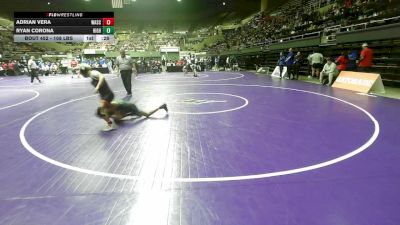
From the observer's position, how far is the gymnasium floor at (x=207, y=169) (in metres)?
3.09

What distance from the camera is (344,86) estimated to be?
12.5 m

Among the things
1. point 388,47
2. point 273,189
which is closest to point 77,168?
point 273,189

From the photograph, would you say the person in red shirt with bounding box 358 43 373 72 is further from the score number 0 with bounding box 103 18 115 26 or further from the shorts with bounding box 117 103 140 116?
the score number 0 with bounding box 103 18 115 26

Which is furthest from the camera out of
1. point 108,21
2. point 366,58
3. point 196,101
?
point 108,21

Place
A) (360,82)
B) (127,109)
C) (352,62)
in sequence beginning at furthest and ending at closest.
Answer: (352,62), (360,82), (127,109)

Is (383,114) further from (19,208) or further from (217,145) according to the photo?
(19,208)
